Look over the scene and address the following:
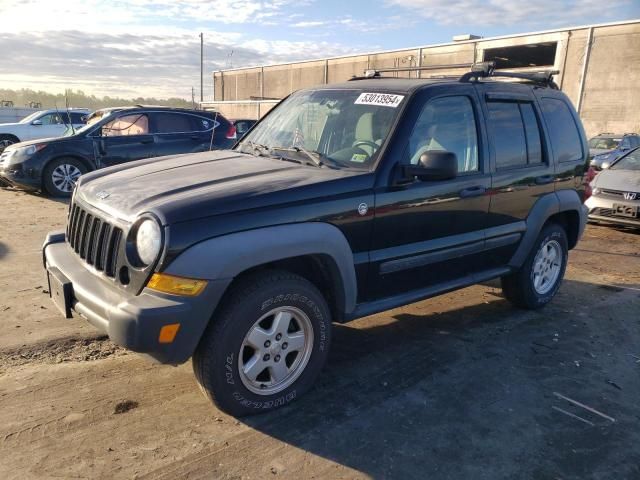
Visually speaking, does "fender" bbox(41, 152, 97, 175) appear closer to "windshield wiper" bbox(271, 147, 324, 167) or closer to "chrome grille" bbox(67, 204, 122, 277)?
"chrome grille" bbox(67, 204, 122, 277)

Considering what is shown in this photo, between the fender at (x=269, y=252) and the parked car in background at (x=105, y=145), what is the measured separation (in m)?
6.81

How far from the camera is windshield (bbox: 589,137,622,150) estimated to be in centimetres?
1772

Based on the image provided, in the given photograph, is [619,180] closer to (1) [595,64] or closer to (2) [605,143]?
(2) [605,143]

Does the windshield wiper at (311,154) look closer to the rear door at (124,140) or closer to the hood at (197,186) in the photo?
the hood at (197,186)

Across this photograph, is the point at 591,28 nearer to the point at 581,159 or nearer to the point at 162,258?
the point at 581,159

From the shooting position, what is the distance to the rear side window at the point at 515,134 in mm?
4184

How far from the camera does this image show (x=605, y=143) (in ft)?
59.2

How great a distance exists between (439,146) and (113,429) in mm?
2793

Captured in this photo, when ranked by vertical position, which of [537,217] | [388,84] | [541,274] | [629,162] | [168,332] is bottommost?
[541,274]

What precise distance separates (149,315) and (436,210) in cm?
210

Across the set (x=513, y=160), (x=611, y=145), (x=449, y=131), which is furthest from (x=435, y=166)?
(x=611, y=145)

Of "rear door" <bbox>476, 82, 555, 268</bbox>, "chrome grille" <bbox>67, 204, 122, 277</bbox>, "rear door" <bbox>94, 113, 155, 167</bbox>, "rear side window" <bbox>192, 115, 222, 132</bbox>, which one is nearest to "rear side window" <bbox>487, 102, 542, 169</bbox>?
"rear door" <bbox>476, 82, 555, 268</bbox>

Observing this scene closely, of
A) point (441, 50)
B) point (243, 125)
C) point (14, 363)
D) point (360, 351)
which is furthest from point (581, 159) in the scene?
point (441, 50)

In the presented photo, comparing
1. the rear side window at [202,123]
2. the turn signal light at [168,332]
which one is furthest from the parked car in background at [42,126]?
the turn signal light at [168,332]
